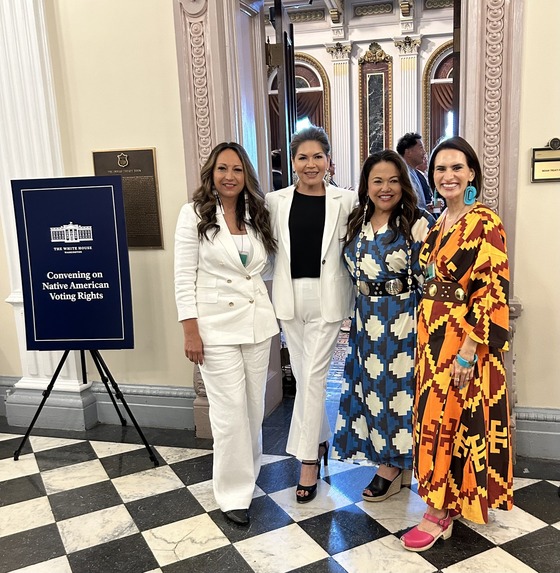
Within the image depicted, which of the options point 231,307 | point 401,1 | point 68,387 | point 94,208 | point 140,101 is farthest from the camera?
point 401,1

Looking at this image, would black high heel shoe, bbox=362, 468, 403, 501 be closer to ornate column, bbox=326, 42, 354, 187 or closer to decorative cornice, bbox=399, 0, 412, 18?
ornate column, bbox=326, 42, 354, 187

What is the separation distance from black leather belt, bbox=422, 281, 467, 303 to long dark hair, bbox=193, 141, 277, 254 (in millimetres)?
750

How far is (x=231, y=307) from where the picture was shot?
2607 millimetres

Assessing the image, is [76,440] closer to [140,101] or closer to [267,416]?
[267,416]

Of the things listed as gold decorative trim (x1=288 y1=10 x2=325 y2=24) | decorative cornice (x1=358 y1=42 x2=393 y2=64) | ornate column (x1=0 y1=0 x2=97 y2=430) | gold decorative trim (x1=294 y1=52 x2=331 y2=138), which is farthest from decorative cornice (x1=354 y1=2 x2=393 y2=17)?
ornate column (x1=0 y1=0 x2=97 y2=430)

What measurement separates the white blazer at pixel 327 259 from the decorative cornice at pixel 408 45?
9240 millimetres

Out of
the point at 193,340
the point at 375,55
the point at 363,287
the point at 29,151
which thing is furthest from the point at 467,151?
the point at 375,55

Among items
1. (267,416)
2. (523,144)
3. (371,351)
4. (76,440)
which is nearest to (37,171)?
(76,440)

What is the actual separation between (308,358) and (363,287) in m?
0.43

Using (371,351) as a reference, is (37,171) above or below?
above

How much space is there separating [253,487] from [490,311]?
1.34 m

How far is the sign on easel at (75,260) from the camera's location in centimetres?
318

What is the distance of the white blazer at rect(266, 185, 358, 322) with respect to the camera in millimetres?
2637

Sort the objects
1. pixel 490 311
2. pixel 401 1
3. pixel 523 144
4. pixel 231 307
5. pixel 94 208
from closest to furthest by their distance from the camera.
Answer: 1. pixel 490 311
2. pixel 231 307
3. pixel 523 144
4. pixel 94 208
5. pixel 401 1
